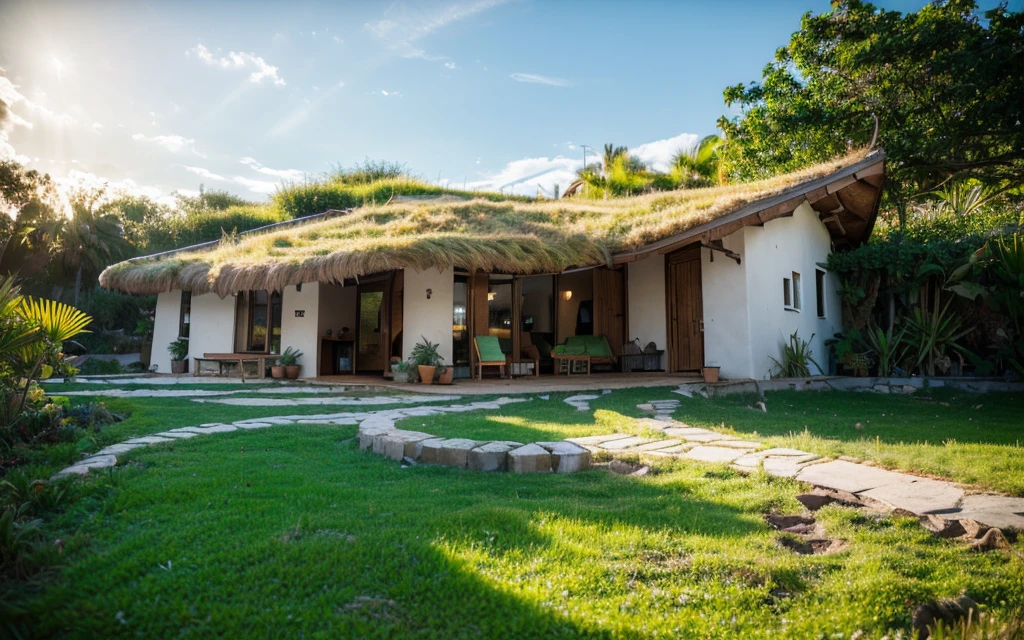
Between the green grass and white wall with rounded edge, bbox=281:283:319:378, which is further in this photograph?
white wall with rounded edge, bbox=281:283:319:378

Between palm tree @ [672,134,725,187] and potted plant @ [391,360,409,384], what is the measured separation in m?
15.0

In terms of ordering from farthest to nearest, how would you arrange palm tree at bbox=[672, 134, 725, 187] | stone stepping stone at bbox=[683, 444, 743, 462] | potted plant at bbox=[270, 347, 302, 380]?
palm tree at bbox=[672, 134, 725, 187], potted plant at bbox=[270, 347, 302, 380], stone stepping stone at bbox=[683, 444, 743, 462]

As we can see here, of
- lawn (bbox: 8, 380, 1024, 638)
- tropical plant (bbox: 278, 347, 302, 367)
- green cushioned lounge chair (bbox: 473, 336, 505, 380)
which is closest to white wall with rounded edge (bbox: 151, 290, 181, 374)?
tropical plant (bbox: 278, 347, 302, 367)

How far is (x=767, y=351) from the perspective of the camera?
10.0 m

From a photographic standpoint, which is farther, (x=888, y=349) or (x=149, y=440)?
(x=888, y=349)

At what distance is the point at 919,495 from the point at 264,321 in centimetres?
1278

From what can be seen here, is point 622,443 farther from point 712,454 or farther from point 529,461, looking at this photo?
point 529,461

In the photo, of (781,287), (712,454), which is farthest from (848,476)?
(781,287)

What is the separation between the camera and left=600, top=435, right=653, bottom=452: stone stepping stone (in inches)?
179

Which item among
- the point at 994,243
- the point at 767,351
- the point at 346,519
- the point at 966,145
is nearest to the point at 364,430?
the point at 346,519

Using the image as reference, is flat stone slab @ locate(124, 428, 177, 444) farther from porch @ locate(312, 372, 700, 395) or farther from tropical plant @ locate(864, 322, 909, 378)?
tropical plant @ locate(864, 322, 909, 378)

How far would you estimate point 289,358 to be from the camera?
39.3 feet

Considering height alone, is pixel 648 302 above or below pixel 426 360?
above

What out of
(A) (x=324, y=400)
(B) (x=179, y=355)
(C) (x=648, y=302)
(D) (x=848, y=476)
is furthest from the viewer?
(B) (x=179, y=355)
